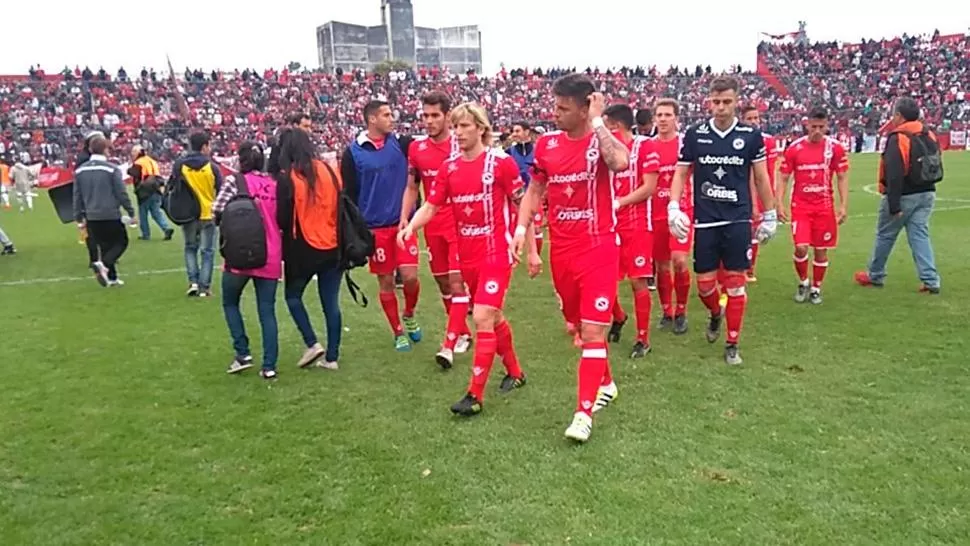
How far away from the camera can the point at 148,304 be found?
9.37 meters

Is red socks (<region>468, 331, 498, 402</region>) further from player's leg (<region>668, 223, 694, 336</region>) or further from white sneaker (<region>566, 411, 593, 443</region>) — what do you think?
player's leg (<region>668, 223, 694, 336</region>)

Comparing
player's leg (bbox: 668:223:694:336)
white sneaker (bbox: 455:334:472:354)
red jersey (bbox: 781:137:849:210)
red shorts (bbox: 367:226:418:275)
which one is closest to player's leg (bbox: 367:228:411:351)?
red shorts (bbox: 367:226:418:275)

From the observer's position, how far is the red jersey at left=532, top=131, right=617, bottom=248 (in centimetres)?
489

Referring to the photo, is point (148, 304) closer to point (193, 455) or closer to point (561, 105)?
point (193, 455)

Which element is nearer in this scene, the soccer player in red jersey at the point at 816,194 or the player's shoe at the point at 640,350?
the player's shoe at the point at 640,350

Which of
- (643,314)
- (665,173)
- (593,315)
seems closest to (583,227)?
(593,315)

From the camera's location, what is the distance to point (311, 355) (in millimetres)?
6602

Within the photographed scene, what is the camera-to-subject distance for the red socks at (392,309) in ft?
23.4

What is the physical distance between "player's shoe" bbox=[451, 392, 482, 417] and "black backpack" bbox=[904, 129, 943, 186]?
5.98 metres

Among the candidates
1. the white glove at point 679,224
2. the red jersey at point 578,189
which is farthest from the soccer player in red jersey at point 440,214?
the white glove at point 679,224

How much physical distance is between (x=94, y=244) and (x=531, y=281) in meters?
5.67

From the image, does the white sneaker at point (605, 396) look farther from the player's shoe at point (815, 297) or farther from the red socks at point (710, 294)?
the player's shoe at point (815, 297)

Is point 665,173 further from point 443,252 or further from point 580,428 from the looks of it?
point 580,428

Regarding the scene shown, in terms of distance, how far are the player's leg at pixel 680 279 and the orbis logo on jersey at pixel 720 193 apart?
892mm
